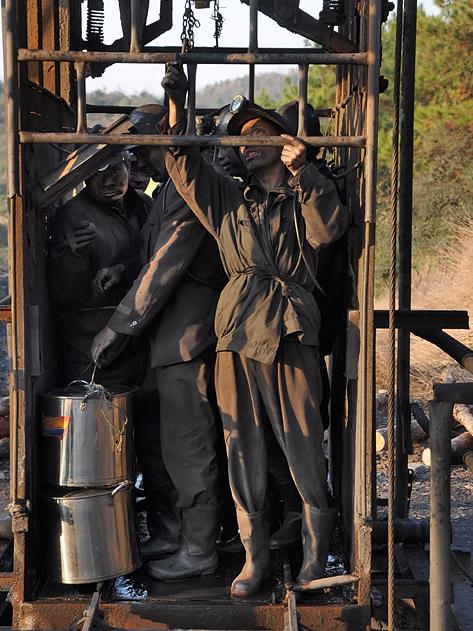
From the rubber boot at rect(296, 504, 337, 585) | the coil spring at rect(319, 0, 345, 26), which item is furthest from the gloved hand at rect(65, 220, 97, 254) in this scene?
the coil spring at rect(319, 0, 345, 26)

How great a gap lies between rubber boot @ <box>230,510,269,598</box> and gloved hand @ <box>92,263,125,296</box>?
1.29 metres

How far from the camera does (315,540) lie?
16.5 ft

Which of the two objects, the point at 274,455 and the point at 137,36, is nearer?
the point at 137,36

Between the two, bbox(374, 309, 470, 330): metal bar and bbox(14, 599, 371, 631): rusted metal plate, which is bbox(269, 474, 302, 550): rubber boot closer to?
bbox(14, 599, 371, 631): rusted metal plate

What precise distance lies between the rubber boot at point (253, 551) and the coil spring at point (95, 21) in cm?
320

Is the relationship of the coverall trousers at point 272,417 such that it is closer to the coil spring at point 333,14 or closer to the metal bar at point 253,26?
the metal bar at point 253,26

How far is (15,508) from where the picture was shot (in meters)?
4.84

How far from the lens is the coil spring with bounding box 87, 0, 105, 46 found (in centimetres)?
667

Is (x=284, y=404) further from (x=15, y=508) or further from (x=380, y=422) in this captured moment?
(x=380, y=422)

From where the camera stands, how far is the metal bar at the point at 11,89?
4676 millimetres

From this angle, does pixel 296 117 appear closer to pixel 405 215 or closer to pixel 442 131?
pixel 405 215

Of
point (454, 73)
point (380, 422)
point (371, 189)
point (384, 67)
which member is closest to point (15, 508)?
point (371, 189)

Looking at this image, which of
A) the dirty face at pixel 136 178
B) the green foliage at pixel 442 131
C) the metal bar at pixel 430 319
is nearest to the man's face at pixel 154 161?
the dirty face at pixel 136 178

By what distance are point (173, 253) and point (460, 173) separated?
21138mm
